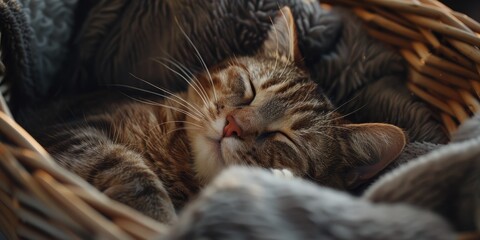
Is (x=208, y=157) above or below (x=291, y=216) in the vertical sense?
below

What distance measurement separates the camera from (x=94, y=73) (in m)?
1.53

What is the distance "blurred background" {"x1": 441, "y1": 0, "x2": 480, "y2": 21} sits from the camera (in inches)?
71.9

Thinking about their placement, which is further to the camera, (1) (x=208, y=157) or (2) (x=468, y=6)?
(2) (x=468, y=6)

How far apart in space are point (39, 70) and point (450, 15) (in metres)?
1.03

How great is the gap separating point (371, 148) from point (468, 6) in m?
0.94

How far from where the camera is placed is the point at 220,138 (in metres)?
1.13

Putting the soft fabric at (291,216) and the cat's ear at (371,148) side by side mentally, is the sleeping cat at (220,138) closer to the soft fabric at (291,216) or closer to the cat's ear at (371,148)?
the cat's ear at (371,148)

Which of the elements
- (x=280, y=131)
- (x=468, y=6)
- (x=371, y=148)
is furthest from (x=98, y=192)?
(x=468, y=6)

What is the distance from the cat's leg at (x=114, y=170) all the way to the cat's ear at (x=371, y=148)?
17.1 inches

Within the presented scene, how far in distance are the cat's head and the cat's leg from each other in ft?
0.50

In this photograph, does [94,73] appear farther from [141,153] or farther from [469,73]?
[469,73]

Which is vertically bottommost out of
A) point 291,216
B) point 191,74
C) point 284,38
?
point 191,74

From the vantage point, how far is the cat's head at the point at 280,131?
1119 mm

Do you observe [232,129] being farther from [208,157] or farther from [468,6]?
[468,6]
